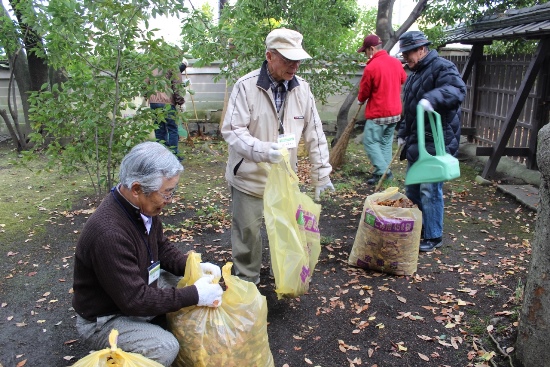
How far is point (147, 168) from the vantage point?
198 centimetres

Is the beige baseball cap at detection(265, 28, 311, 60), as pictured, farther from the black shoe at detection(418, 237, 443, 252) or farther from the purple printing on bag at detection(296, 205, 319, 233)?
the black shoe at detection(418, 237, 443, 252)

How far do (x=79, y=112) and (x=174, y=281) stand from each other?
218cm

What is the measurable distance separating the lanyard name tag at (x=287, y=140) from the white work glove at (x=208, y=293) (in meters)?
1.23

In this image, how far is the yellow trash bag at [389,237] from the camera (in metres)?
3.60

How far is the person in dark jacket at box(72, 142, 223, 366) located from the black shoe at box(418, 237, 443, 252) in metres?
2.62

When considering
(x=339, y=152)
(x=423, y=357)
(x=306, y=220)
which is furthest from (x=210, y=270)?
(x=339, y=152)

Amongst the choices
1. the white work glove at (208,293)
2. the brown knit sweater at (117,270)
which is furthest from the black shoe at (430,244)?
the brown knit sweater at (117,270)

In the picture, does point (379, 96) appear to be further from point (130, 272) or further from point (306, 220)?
point (130, 272)

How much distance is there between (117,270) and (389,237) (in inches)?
88.9

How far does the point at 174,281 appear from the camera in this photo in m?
2.51

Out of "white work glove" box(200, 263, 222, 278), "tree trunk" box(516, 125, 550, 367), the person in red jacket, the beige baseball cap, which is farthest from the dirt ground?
the beige baseball cap

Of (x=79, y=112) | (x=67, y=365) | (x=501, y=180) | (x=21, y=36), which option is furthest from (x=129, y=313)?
(x=501, y=180)

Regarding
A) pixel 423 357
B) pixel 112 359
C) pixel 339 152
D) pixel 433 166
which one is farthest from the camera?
pixel 339 152

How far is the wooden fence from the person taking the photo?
668 centimetres
